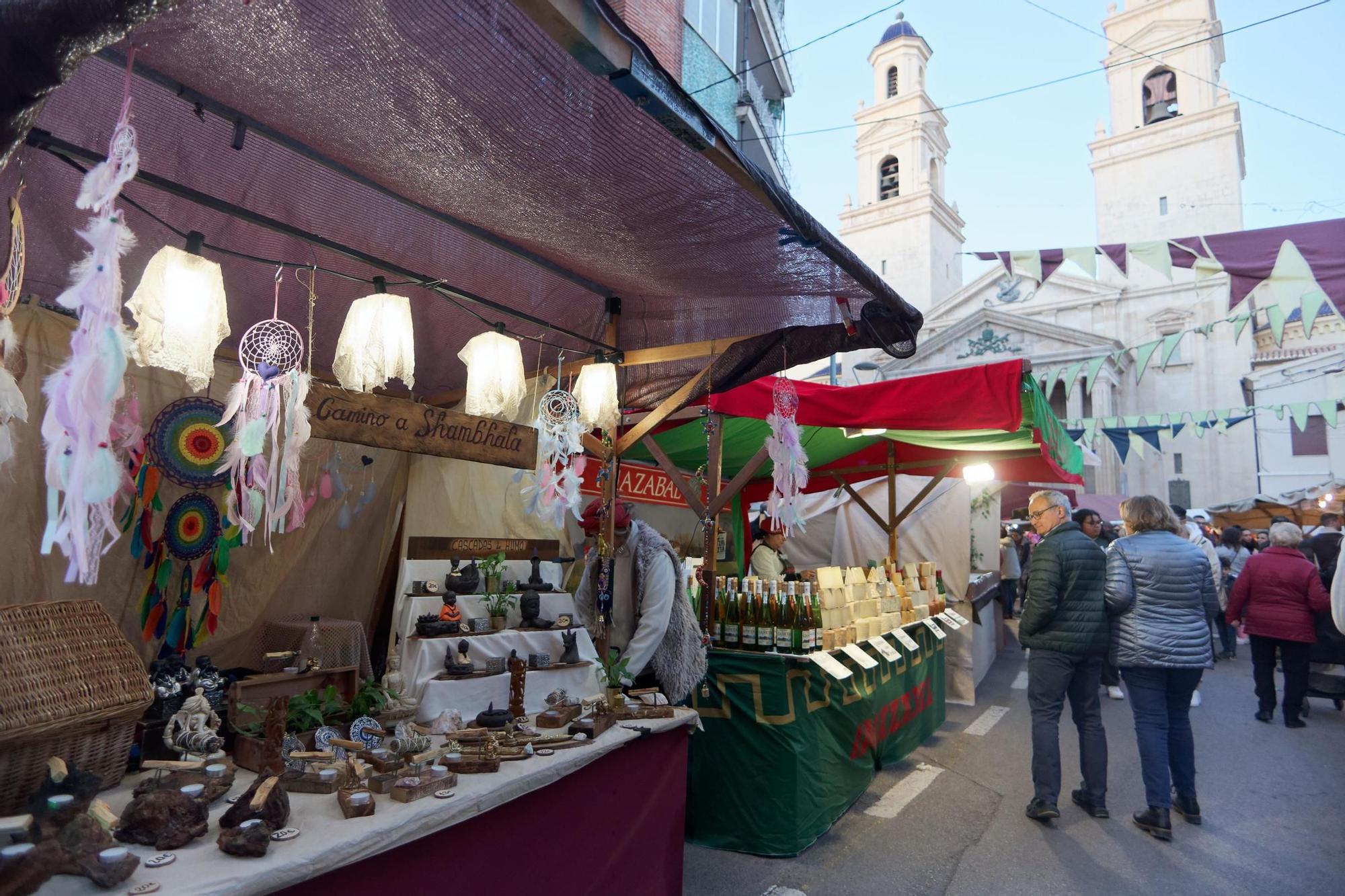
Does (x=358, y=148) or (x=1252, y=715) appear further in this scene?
(x=1252, y=715)

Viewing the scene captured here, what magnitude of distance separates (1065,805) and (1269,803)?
130 centimetres

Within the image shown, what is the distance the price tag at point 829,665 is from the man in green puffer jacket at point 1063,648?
1042mm

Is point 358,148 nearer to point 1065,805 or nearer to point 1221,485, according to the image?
point 1065,805

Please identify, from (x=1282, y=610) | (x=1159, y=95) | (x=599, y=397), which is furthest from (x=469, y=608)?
(x=1159, y=95)

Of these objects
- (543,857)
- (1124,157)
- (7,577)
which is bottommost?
(543,857)

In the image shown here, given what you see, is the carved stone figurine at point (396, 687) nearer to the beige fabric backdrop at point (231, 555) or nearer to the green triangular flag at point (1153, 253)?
the beige fabric backdrop at point (231, 555)

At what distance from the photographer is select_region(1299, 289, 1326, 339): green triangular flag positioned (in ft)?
21.6

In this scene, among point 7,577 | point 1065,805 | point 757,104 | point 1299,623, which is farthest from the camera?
point 757,104

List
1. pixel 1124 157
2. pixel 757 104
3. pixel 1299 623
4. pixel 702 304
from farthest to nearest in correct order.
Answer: pixel 1124 157 → pixel 757 104 → pixel 1299 623 → pixel 702 304

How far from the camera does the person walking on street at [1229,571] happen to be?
360 inches

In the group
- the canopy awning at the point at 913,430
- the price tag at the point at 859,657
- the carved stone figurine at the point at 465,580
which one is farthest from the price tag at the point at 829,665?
the carved stone figurine at the point at 465,580

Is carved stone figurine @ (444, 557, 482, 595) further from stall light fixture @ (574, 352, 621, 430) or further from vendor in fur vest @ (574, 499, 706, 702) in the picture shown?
stall light fixture @ (574, 352, 621, 430)

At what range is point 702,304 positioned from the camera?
152 inches

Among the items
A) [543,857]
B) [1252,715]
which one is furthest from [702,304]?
[1252,715]
